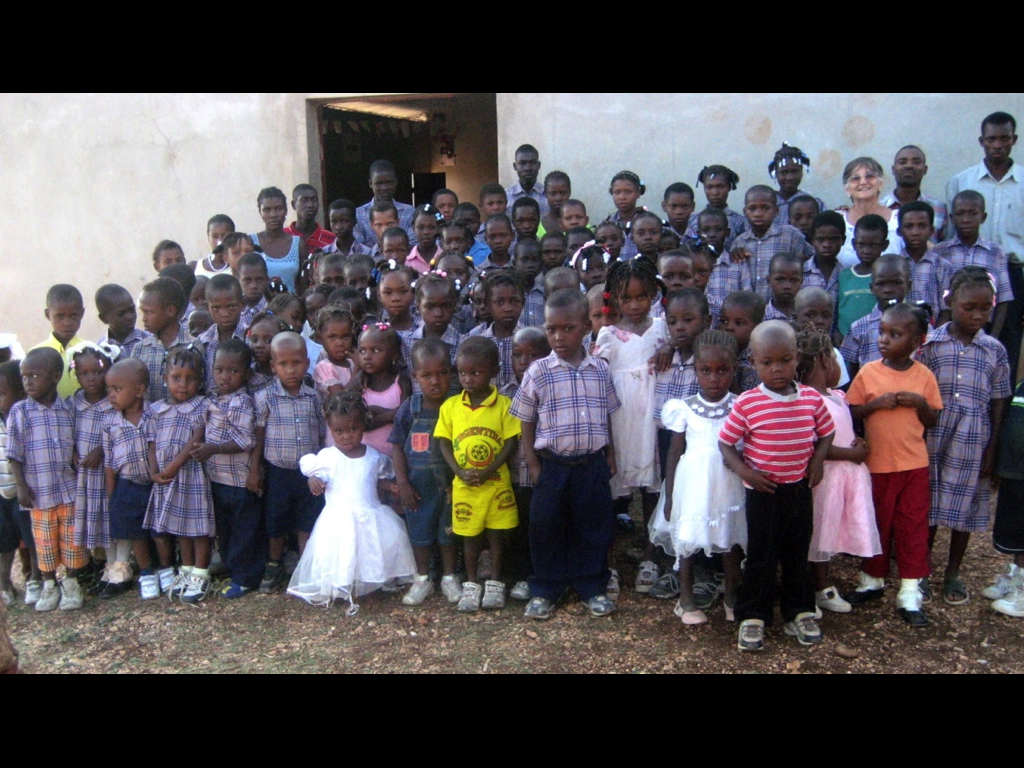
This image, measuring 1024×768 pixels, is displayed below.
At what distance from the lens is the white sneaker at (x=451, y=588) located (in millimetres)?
3740

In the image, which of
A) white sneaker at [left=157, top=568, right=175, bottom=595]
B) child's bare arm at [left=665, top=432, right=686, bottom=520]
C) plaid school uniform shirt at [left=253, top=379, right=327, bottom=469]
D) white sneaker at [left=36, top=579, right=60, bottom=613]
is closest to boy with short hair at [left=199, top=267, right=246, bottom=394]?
plaid school uniform shirt at [left=253, top=379, right=327, bottom=469]

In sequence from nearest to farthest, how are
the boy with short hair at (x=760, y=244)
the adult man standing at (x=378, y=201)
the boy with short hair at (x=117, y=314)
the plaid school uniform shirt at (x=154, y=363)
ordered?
the plaid school uniform shirt at (x=154, y=363) < the boy with short hair at (x=117, y=314) < the boy with short hair at (x=760, y=244) < the adult man standing at (x=378, y=201)

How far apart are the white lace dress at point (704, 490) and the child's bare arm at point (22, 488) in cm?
274

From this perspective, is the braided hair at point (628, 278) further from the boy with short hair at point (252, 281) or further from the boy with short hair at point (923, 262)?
the boy with short hair at point (252, 281)

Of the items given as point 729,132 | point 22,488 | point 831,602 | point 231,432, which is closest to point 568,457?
point 831,602

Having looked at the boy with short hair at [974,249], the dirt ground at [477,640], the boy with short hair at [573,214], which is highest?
the boy with short hair at [573,214]

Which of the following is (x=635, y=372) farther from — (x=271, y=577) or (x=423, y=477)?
(x=271, y=577)

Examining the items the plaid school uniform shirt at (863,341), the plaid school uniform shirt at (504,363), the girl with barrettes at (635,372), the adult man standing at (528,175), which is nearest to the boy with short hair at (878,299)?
the plaid school uniform shirt at (863,341)

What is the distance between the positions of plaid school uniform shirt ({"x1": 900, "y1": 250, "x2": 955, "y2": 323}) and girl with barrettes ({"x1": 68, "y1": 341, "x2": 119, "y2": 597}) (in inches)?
151

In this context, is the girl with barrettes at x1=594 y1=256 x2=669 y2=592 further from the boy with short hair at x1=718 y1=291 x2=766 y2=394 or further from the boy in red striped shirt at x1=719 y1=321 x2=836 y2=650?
the boy in red striped shirt at x1=719 y1=321 x2=836 y2=650

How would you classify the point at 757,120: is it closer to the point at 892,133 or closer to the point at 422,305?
the point at 892,133

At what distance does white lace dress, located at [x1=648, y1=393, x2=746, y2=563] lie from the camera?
3.29 m

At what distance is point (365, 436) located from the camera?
12.8ft

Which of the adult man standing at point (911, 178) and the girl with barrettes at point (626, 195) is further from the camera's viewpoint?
the girl with barrettes at point (626, 195)
